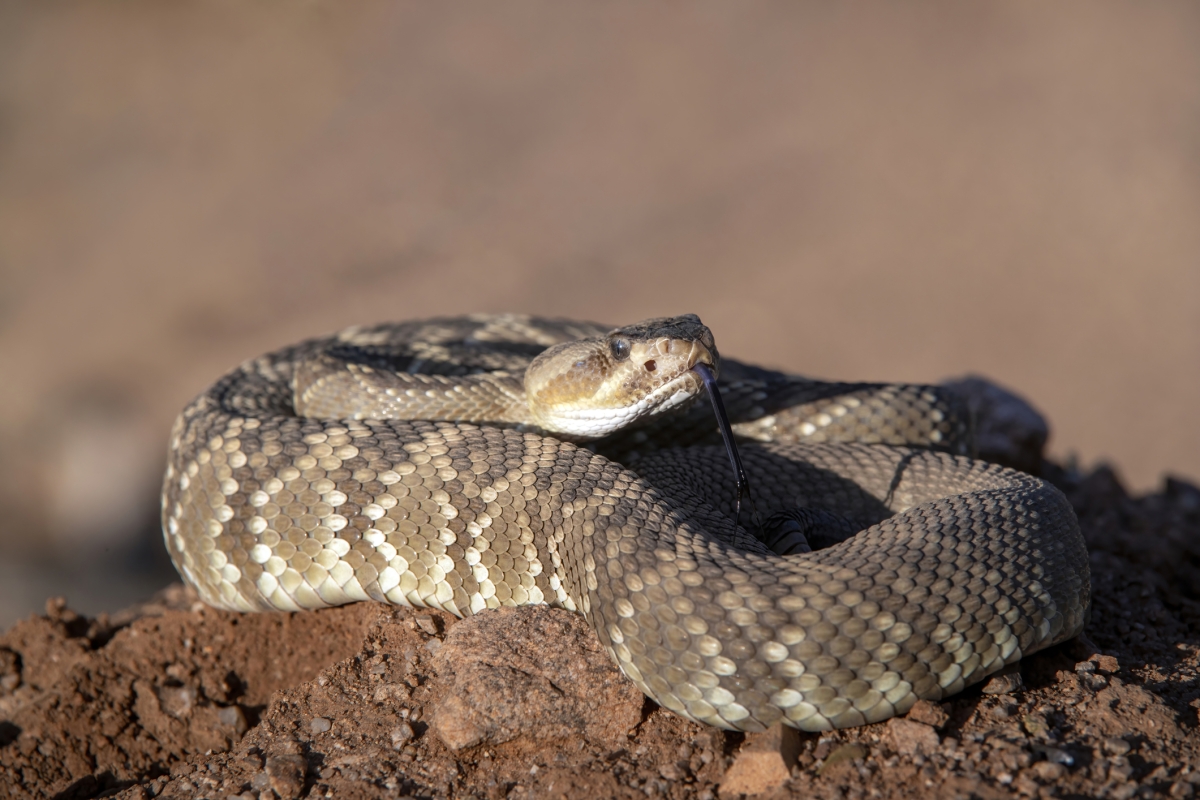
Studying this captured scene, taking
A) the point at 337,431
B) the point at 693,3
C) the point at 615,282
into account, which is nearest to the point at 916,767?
the point at 337,431

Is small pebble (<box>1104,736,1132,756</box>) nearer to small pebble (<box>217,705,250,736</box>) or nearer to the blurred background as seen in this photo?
small pebble (<box>217,705,250,736</box>)

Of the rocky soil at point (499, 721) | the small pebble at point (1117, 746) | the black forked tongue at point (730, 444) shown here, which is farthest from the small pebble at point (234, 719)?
the small pebble at point (1117, 746)

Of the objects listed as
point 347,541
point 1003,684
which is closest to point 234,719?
point 347,541

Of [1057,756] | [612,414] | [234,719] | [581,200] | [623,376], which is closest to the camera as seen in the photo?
[1057,756]

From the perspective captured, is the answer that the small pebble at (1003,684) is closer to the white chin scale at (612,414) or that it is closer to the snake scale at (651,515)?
the snake scale at (651,515)

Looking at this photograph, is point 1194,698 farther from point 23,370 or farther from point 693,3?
point 693,3

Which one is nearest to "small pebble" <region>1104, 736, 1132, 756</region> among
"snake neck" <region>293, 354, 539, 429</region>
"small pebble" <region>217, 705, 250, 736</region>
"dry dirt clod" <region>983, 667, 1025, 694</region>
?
"dry dirt clod" <region>983, 667, 1025, 694</region>

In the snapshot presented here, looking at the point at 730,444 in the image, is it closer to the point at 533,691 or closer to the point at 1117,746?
the point at 533,691
